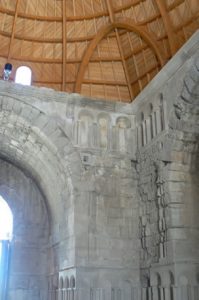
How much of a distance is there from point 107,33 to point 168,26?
2859mm

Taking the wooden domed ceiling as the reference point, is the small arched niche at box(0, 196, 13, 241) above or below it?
below

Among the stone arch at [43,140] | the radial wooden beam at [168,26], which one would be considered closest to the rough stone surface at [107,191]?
the stone arch at [43,140]

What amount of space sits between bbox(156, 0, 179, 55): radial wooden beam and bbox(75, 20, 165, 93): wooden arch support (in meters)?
0.76

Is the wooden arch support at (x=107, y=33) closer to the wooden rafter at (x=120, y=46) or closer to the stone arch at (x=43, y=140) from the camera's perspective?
the wooden rafter at (x=120, y=46)

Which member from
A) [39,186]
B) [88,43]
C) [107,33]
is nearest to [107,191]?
[39,186]

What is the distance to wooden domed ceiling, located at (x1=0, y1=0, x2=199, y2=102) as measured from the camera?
15.4 metres

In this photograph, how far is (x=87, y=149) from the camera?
13.6 meters

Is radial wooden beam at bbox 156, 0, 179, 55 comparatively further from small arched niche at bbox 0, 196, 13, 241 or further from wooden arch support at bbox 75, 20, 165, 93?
small arched niche at bbox 0, 196, 13, 241

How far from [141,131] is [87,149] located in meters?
2.12

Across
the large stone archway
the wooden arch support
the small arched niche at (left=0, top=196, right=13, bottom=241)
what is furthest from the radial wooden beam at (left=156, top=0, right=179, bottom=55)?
the small arched niche at (left=0, top=196, right=13, bottom=241)

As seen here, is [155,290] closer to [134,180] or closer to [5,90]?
[134,180]

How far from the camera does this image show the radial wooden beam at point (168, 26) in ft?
47.5

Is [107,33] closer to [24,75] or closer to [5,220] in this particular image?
[24,75]

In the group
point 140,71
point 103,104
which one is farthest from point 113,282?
point 140,71
